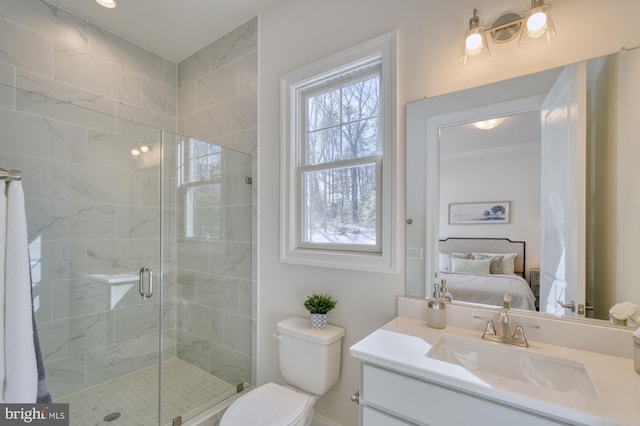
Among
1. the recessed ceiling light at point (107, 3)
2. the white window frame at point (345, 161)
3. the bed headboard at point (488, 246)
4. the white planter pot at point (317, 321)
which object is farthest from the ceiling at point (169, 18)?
the white planter pot at point (317, 321)

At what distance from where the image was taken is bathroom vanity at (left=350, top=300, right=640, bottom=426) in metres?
0.78

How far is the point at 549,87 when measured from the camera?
3.90ft

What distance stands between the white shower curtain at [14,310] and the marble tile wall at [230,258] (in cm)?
113

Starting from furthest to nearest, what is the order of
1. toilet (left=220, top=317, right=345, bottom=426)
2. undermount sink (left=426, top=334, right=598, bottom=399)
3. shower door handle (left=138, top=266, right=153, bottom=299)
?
shower door handle (left=138, top=266, right=153, bottom=299) → toilet (left=220, top=317, right=345, bottom=426) → undermount sink (left=426, top=334, right=598, bottom=399)

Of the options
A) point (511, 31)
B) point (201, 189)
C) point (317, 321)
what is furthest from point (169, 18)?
point (317, 321)

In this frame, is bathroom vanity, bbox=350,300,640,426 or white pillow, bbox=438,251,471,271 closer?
bathroom vanity, bbox=350,300,640,426

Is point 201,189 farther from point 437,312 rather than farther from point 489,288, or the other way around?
point 489,288

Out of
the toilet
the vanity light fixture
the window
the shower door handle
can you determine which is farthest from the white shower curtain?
the vanity light fixture

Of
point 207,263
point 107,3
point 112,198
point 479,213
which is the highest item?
point 107,3

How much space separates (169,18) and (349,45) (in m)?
1.40

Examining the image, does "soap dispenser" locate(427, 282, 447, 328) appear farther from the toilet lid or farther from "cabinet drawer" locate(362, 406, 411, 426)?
the toilet lid

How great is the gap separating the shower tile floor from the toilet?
2.08ft

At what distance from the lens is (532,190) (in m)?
1.23

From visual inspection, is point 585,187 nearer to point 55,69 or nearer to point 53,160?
point 53,160
